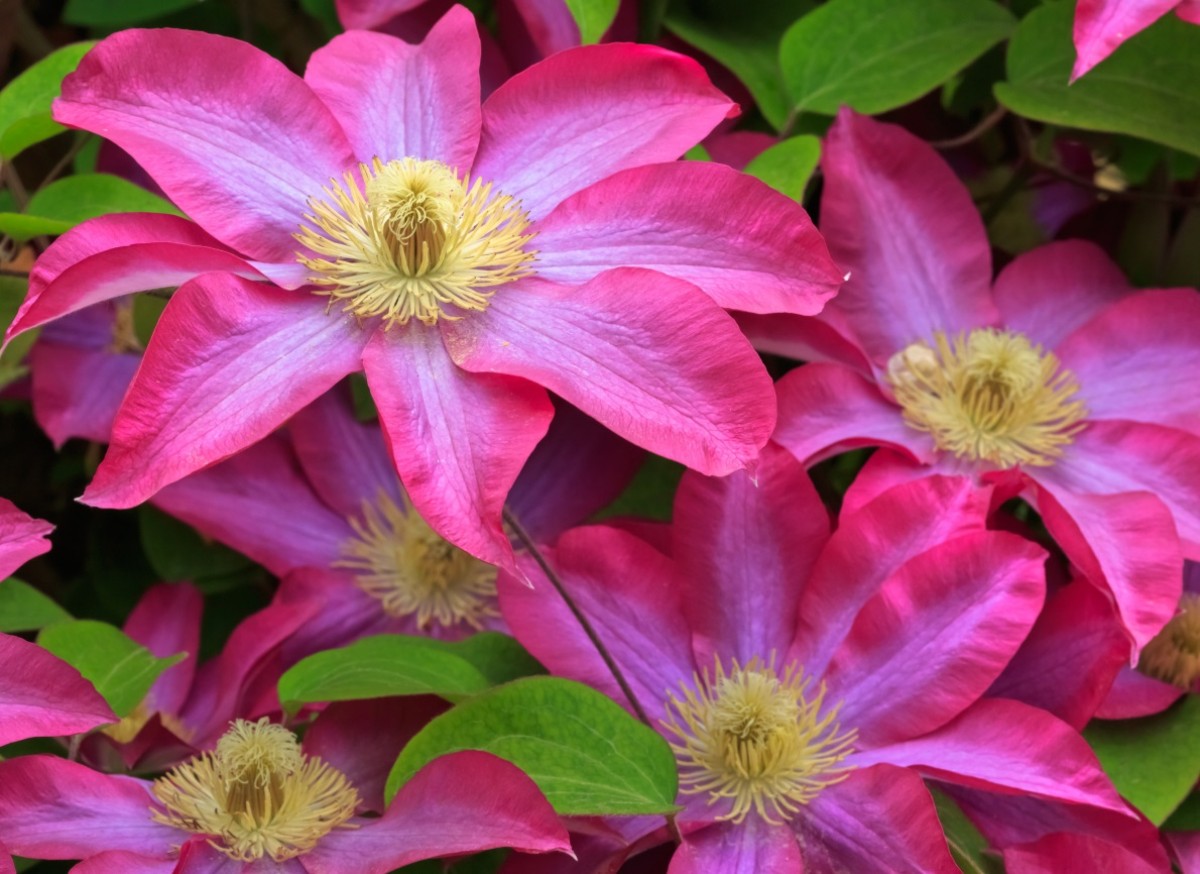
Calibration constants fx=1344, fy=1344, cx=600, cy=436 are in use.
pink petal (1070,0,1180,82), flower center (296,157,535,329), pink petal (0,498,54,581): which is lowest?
pink petal (0,498,54,581)

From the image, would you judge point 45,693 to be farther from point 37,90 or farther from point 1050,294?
point 1050,294

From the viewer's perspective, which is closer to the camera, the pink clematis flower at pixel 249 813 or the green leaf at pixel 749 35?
the pink clematis flower at pixel 249 813

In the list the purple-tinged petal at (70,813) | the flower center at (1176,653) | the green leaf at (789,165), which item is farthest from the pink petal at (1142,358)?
the purple-tinged petal at (70,813)

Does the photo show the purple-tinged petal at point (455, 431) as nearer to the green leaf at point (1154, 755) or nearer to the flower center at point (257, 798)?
the flower center at point (257, 798)

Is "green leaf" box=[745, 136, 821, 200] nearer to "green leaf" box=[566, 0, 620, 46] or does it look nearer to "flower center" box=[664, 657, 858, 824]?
"green leaf" box=[566, 0, 620, 46]

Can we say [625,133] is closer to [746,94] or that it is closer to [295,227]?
[295,227]

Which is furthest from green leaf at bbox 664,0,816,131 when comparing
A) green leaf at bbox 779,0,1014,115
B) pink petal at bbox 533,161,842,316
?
pink petal at bbox 533,161,842,316
